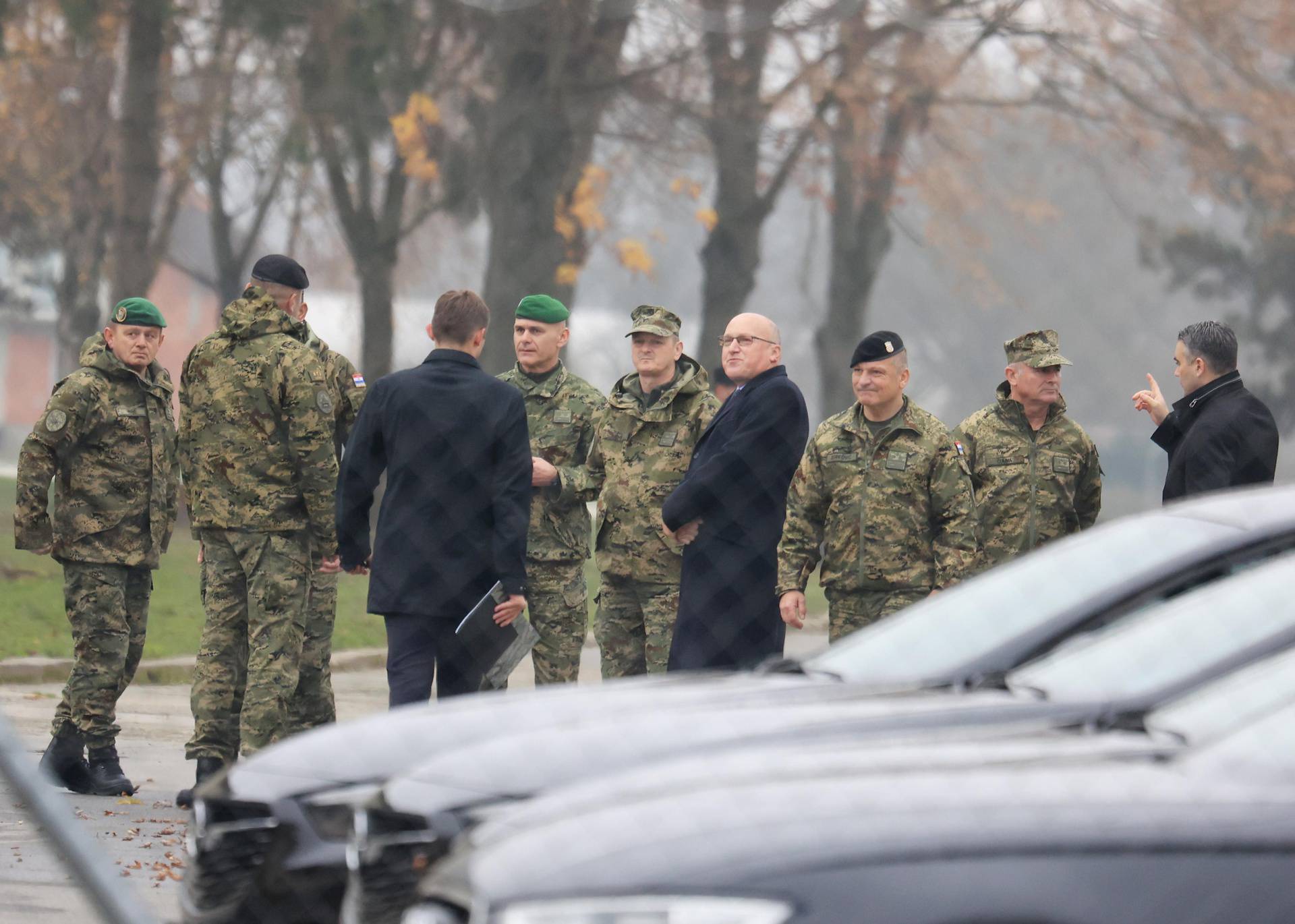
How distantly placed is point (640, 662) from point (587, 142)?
1279 centimetres

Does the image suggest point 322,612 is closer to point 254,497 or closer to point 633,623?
point 254,497

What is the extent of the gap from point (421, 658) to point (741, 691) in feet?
9.89

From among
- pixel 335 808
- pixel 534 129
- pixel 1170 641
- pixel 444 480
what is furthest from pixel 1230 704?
pixel 534 129

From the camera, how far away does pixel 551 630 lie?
825cm

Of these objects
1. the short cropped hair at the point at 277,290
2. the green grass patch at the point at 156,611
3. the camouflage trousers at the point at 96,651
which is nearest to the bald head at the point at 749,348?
the short cropped hair at the point at 277,290

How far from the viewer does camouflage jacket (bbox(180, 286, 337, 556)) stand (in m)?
7.29

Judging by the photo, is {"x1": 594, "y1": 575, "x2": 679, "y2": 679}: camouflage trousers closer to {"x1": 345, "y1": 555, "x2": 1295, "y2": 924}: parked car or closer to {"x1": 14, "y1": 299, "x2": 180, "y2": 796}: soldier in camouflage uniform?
{"x1": 14, "y1": 299, "x2": 180, "y2": 796}: soldier in camouflage uniform

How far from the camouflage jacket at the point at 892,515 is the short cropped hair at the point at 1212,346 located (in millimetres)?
1069

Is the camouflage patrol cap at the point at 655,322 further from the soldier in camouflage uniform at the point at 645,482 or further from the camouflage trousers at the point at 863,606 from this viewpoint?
the camouflage trousers at the point at 863,606

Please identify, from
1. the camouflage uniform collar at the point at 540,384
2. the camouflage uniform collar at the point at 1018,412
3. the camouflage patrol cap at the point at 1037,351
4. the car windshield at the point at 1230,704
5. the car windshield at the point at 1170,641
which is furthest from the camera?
the camouflage uniform collar at the point at 540,384

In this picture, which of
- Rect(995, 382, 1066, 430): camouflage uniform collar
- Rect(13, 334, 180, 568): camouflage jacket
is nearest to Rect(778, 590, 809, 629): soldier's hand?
Rect(995, 382, 1066, 430): camouflage uniform collar

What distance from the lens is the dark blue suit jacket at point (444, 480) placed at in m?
6.85

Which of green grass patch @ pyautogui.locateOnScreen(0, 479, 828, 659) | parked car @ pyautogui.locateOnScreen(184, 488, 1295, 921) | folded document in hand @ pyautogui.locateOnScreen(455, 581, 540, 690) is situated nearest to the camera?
parked car @ pyautogui.locateOnScreen(184, 488, 1295, 921)

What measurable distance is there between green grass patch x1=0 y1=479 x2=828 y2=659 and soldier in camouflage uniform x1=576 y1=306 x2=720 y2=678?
4135mm
